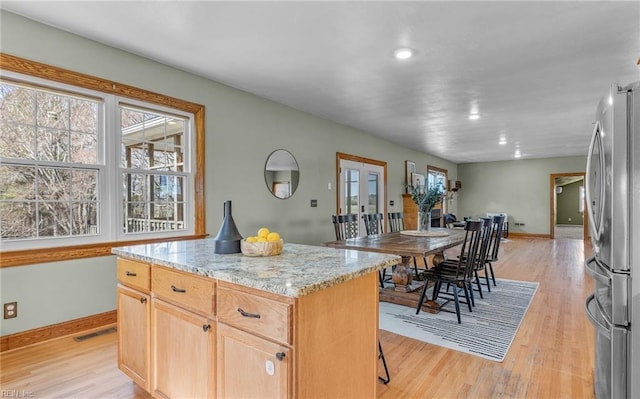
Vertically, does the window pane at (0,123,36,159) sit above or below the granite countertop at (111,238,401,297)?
above

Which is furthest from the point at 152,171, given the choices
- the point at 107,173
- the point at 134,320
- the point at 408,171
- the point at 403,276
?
the point at 408,171

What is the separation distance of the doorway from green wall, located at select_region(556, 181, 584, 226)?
12373 millimetres

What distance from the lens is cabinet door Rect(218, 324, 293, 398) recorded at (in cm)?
119

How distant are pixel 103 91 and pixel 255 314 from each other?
2701 mm

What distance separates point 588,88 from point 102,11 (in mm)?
4849

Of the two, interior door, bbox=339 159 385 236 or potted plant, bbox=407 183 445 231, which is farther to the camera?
interior door, bbox=339 159 385 236

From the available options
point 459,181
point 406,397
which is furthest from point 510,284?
point 459,181

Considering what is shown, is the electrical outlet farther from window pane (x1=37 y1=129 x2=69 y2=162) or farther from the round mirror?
the round mirror

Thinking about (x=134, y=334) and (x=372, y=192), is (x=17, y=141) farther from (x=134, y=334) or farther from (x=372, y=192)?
(x=372, y=192)

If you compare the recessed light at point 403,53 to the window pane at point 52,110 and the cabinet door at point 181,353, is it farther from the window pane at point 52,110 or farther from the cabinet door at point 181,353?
the window pane at point 52,110

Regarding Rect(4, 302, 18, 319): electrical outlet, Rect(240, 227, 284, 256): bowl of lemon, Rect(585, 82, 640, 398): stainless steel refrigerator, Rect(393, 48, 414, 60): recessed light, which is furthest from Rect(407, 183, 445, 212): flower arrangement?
Rect(4, 302, 18, 319): electrical outlet

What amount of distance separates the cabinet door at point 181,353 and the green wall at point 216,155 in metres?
1.56

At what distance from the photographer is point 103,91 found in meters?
2.93

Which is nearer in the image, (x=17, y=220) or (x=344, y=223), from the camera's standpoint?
(x=17, y=220)
